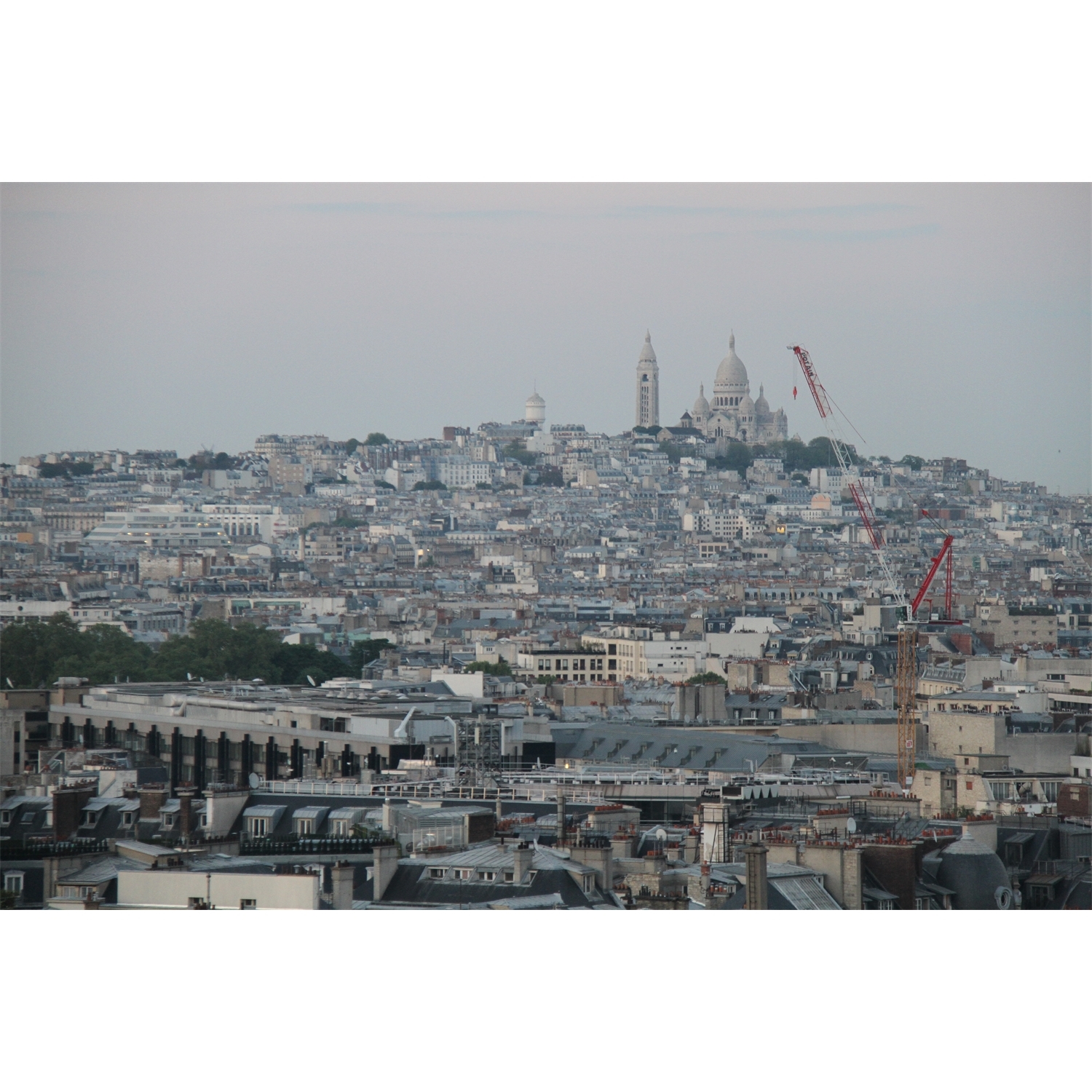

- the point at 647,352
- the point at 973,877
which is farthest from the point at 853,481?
the point at 973,877

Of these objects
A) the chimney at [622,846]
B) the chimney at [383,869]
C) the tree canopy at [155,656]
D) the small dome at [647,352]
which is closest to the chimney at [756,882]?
the chimney at [622,846]

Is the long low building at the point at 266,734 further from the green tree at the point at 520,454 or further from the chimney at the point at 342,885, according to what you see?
the green tree at the point at 520,454

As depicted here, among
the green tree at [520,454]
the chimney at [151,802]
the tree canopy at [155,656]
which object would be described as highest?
the green tree at [520,454]

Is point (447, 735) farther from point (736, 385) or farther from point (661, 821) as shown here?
point (736, 385)

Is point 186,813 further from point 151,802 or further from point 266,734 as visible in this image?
point 266,734

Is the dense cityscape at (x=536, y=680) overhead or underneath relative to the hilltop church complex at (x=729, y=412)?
underneath
